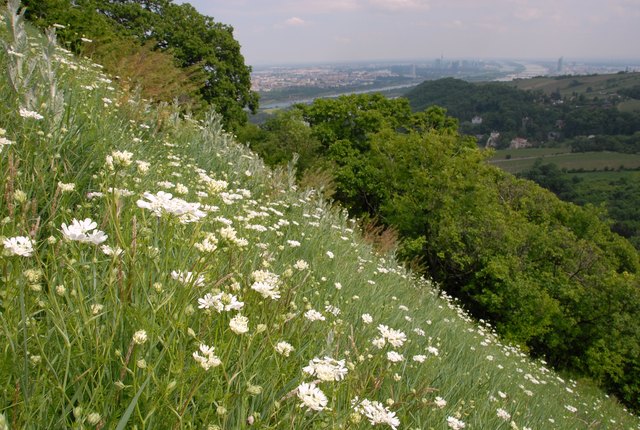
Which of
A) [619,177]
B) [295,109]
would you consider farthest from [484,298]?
[619,177]

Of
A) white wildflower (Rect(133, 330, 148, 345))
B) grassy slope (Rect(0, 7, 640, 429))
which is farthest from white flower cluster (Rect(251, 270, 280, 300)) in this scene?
white wildflower (Rect(133, 330, 148, 345))

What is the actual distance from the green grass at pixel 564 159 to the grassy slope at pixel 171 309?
286 feet

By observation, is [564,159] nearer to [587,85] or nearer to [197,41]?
[197,41]

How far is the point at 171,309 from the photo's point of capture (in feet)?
5.49

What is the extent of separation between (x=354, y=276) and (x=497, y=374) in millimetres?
1644

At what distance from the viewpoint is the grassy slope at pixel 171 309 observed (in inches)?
55.0

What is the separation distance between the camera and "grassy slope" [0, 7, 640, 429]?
1397 mm

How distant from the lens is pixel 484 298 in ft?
70.3

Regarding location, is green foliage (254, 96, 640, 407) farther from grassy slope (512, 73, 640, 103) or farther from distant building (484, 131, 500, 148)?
grassy slope (512, 73, 640, 103)

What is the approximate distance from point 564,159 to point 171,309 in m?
112

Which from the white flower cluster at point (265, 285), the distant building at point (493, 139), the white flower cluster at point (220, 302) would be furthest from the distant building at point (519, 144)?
the white flower cluster at point (220, 302)

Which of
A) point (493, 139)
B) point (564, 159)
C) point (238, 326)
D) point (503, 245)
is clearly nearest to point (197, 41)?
point (503, 245)

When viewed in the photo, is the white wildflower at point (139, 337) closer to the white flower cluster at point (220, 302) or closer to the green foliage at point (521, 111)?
the white flower cluster at point (220, 302)

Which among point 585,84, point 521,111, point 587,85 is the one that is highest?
point 585,84
